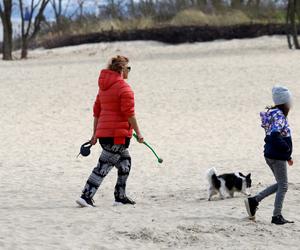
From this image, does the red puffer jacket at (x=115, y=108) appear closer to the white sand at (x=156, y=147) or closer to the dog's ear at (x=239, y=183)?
the white sand at (x=156, y=147)

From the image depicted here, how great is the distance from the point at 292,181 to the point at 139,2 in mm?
45577

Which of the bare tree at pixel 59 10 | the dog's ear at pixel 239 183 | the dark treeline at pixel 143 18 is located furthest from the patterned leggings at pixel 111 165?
the bare tree at pixel 59 10

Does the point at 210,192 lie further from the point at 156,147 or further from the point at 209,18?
the point at 209,18

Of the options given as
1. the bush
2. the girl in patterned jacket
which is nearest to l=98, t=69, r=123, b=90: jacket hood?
the girl in patterned jacket

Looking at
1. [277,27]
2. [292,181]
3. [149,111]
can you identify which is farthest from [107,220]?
[277,27]

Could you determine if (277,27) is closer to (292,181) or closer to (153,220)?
(292,181)

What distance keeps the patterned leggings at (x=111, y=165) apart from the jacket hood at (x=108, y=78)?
0.62m

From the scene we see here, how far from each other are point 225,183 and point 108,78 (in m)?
1.95

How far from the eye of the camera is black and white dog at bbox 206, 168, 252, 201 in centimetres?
986

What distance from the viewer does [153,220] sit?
8.44 metres

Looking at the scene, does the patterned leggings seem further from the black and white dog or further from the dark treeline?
the dark treeline

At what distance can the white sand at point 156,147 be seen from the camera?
308 inches

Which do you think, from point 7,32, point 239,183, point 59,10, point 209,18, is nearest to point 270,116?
point 239,183

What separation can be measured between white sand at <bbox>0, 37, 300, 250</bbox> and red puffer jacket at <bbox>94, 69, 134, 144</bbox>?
32.7 inches
